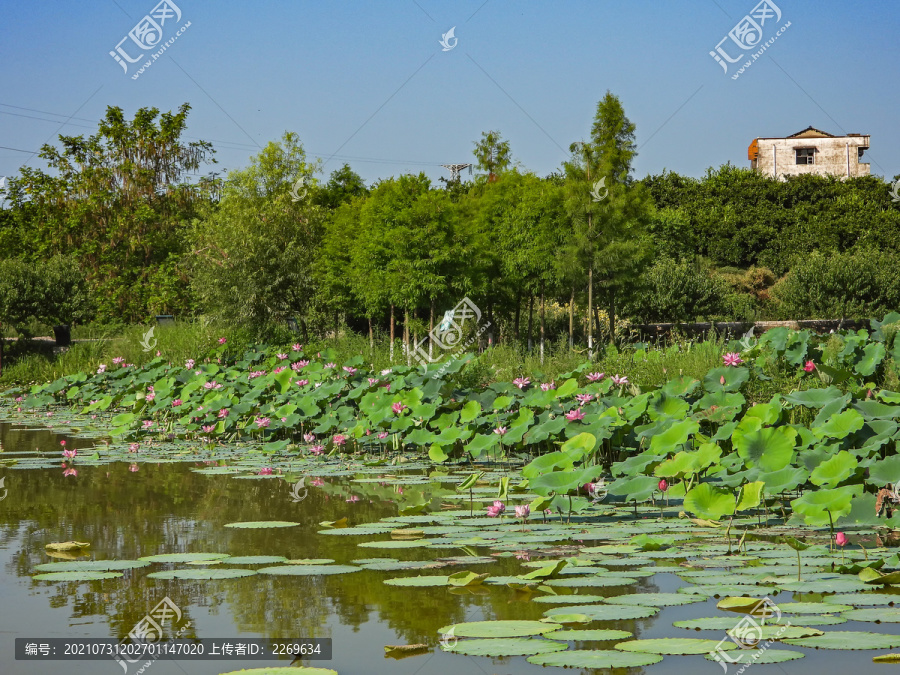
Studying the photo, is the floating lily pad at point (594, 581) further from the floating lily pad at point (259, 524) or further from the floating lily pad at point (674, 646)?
the floating lily pad at point (259, 524)

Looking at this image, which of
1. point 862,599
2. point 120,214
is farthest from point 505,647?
point 120,214

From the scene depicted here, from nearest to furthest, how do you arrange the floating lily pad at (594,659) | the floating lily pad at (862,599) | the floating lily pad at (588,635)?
the floating lily pad at (594,659)
the floating lily pad at (588,635)
the floating lily pad at (862,599)

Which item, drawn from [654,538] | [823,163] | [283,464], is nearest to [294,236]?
[283,464]

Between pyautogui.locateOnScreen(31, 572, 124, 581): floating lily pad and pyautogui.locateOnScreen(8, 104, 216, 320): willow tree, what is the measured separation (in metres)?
26.1

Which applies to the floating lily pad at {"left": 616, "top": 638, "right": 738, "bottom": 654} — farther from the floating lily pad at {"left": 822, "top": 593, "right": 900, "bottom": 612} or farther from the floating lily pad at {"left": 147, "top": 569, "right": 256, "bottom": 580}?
the floating lily pad at {"left": 147, "top": 569, "right": 256, "bottom": 580}

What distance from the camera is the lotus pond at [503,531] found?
110 inches

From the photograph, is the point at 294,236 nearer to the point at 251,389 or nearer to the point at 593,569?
the point at 251,389

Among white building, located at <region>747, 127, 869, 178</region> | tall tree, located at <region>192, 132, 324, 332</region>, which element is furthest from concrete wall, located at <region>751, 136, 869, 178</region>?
tall tree, located at <region>192, 132, 324, 332</region>

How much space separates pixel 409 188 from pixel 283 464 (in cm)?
1333

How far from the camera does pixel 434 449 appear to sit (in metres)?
6.88

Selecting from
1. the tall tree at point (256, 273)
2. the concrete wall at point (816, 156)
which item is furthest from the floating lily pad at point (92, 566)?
the concrete wall at point (816, 156)

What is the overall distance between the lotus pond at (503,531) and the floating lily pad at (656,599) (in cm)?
2

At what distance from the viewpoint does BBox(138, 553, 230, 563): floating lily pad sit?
13.0ft

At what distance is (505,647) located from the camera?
2.63 meters
